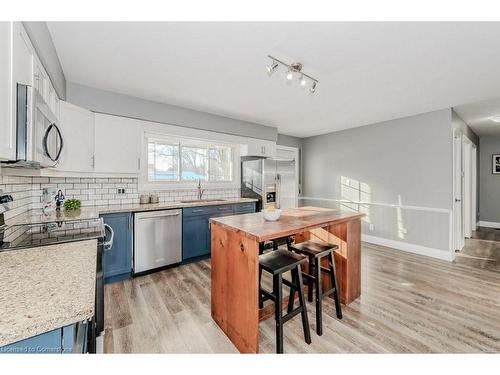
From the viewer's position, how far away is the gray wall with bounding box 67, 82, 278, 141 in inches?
111

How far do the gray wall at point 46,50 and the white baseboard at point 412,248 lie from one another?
17.2ft

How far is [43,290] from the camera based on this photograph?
0.81m

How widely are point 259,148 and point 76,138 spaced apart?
2966mm

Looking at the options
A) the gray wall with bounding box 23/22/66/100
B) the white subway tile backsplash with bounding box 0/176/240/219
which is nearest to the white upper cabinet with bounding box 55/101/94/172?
the gray wall with bounding box 23/22/66/100

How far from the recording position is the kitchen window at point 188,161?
12.0 feet

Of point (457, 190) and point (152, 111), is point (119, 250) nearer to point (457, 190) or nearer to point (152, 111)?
point (152, 111)

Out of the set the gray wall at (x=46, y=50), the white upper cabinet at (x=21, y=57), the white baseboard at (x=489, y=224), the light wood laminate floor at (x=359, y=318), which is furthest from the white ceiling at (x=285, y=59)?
the white baseboard at (x=489, y=224)

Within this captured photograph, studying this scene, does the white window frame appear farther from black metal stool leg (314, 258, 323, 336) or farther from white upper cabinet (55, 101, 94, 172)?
black metal stool leg (314, 258, 323, 336)

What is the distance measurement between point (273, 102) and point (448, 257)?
3589mm

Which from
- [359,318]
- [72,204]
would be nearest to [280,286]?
[359,318]

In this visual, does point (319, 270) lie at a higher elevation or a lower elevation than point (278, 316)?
higher

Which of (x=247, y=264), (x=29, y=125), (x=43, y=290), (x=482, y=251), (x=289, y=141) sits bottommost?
(x=482, y=251)

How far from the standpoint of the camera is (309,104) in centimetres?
344

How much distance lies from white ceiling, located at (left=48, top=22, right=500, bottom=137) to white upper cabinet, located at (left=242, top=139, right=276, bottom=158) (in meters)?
1.02
